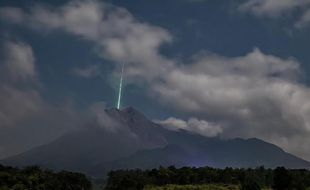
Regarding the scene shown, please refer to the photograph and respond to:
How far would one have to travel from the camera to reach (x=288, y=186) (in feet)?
530

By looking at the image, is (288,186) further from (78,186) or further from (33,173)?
(33,173)

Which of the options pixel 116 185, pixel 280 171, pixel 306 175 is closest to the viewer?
pixel 280 171

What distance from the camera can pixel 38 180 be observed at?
174250 mm

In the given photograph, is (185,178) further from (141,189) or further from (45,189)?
(45,189)

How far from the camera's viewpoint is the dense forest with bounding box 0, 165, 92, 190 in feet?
546

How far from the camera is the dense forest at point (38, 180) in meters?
166

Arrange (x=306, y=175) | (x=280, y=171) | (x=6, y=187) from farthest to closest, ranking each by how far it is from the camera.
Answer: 1. (x=306, y=175)
2. (x=280, y=171)
3. (x=6, y=187)

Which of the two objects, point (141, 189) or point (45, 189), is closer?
point (45, 189)

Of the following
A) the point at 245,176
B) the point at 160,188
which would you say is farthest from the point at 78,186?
the point at 245,176

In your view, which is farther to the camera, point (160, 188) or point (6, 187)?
point (160, 188)

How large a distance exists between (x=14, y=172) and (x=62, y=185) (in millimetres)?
18304

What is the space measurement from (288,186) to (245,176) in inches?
1424

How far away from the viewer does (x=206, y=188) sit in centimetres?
16712

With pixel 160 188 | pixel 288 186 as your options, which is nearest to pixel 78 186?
pixel 160 188
